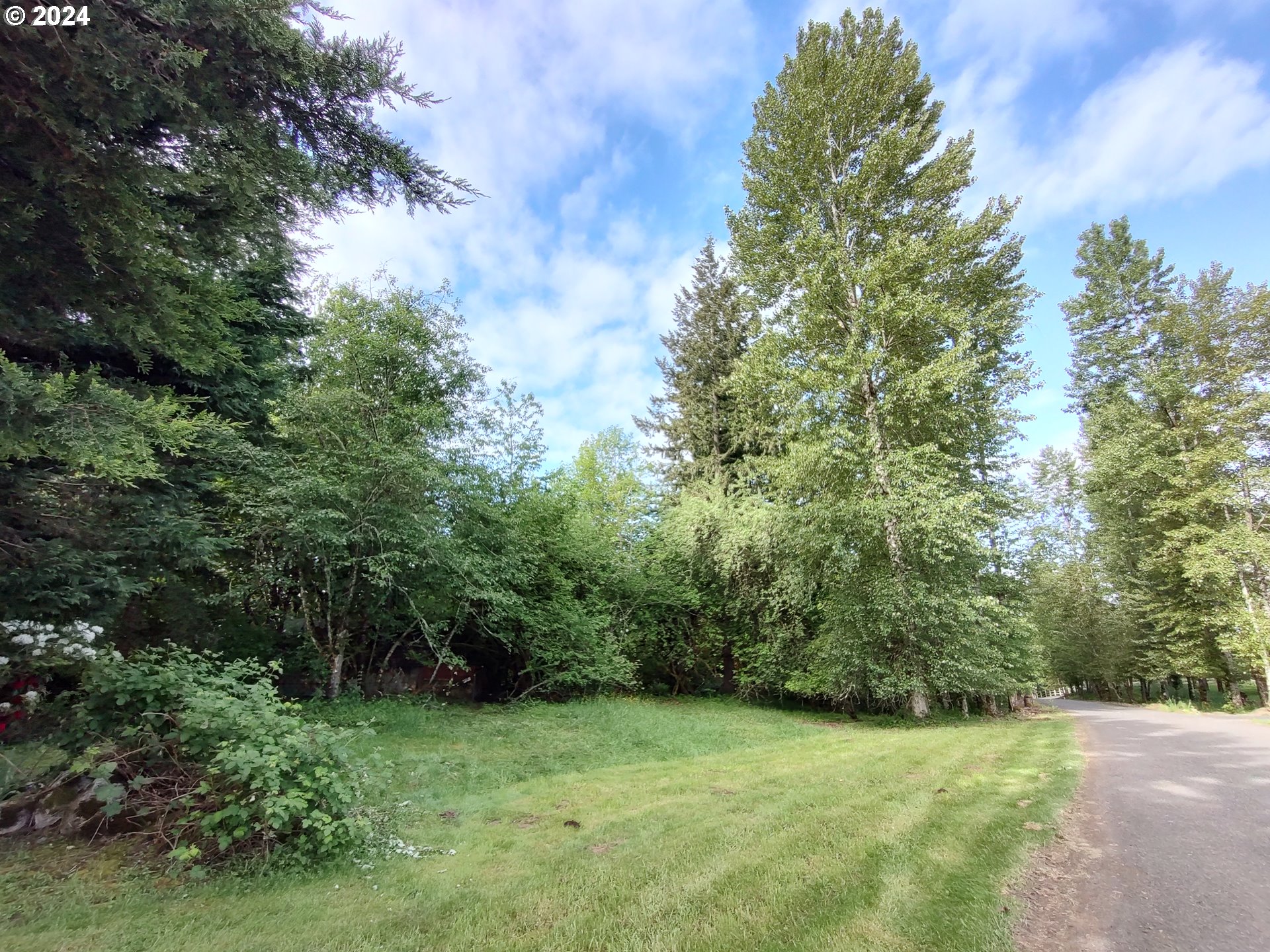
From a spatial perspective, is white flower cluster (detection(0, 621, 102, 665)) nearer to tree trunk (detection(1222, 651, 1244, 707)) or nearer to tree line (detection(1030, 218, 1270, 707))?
tree line (detection(1030, 218, 1270, 707))

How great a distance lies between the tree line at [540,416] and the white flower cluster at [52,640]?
1.03 metres

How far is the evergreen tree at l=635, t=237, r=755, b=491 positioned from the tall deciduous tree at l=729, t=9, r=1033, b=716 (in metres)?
4.74

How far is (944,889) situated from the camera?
2898 mm

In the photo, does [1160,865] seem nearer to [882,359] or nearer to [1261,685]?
[882,359]

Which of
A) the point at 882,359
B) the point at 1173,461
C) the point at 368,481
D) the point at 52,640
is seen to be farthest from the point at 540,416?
the point at 1173,461

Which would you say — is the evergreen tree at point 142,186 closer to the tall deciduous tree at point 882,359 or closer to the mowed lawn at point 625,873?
the mowed lawn at point 625,873

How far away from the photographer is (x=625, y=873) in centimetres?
318

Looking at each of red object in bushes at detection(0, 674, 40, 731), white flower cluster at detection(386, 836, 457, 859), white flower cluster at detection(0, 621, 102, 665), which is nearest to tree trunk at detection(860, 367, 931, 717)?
white flower cluster at detection(386, 836, 457, 859)

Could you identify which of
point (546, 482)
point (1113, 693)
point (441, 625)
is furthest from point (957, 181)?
point (1113, 693)

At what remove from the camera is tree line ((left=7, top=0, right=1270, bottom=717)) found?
356cm

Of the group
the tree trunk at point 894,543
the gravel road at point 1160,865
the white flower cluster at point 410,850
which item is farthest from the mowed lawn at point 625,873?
the tree trunk at point 894,543

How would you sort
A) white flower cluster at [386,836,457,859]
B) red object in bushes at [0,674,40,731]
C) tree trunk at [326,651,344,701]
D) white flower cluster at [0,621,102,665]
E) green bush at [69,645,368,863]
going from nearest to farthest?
green bush at [69,645,368,863]
white flower cluster at [386,836,457,859]
white flower cluster at [0,621,102,665]
red object in bushes at [0,674,40,731]
tree trunk at [326,651,344,701]

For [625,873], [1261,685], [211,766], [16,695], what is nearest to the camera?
[625,873]

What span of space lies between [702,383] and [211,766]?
17414 mm
